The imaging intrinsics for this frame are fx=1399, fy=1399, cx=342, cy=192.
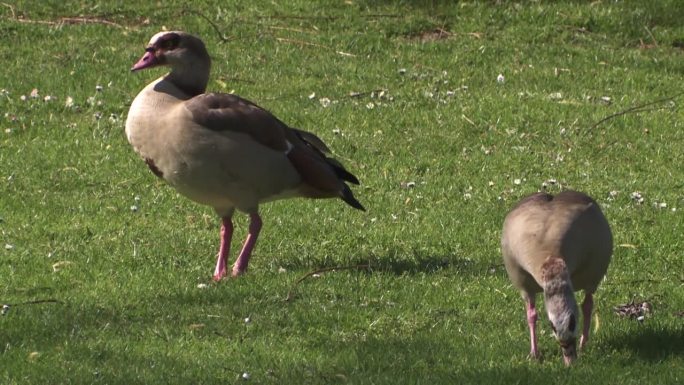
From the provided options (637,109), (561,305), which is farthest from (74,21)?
(561,305)

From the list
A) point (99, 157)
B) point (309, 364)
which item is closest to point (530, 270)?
point (309, 364)

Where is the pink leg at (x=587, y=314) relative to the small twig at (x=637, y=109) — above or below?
above

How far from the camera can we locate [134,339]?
7.79 m

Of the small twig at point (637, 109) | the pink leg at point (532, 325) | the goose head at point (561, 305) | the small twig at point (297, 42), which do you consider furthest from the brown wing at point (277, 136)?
the small twig at point (297, 42)

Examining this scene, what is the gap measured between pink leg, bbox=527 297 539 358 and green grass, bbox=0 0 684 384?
12 centimetres

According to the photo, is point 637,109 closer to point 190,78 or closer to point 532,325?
point 190,78

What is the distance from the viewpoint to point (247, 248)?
371 inches

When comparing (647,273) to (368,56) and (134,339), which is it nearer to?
(134,339)

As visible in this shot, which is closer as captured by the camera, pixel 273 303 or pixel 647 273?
pixel 273 303

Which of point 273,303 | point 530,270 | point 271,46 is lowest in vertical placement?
point 271,46

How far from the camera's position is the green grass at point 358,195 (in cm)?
764

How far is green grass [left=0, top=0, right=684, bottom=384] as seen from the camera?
7.64 metres

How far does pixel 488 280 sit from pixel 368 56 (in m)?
7.21

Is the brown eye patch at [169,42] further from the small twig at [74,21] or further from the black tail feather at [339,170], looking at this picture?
the small twig at [74,21]
